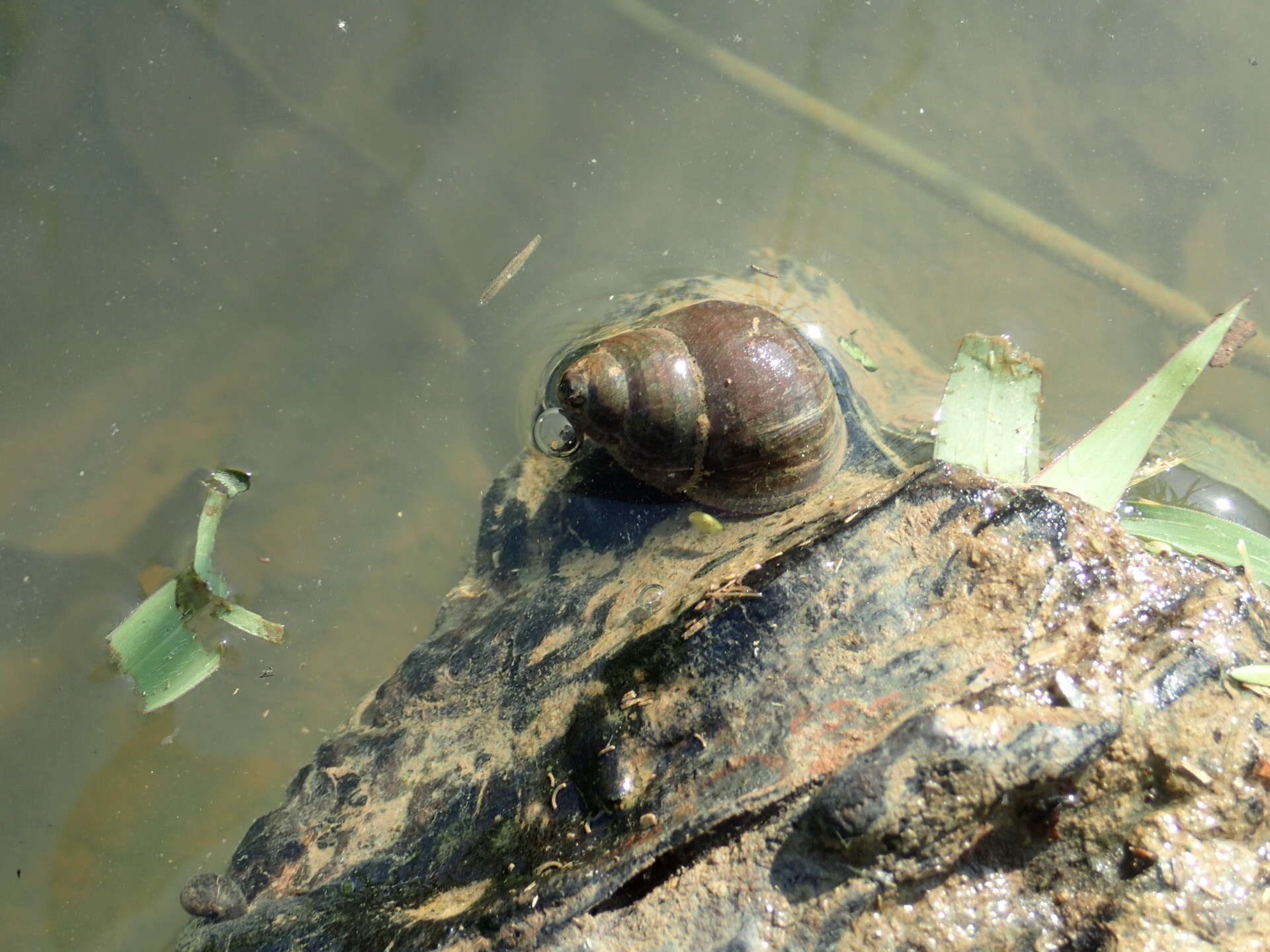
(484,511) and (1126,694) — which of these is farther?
(484,511)

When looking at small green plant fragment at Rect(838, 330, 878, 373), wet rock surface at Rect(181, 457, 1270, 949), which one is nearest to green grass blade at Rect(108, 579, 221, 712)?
wet rock surface at Rect(181, 457, 1270, 949)

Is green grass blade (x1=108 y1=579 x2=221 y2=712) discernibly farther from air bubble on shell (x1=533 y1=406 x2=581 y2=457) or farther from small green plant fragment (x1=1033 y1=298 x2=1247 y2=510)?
small green plant fragment (x1=1033 y1=298 x2=1247 y2=510)

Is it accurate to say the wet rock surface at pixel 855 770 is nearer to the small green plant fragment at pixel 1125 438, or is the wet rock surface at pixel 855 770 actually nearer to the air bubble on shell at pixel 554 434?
the small green plant fragment at pixel 1125 438

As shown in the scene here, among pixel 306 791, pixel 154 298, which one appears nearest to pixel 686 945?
pixel 306 791

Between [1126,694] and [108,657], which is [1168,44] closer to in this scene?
[1126,694]

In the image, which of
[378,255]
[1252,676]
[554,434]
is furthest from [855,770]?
[378,255]
